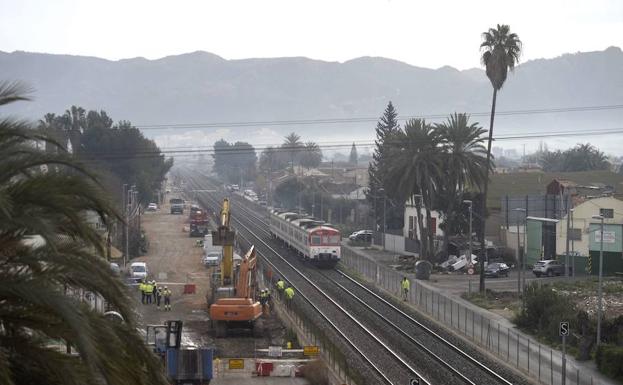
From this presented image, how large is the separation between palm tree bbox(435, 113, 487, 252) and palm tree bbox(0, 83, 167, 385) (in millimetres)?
54417

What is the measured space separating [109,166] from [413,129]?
38.5 meters

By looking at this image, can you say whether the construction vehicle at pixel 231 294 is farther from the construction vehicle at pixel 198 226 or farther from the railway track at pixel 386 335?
the construction vehicle at pixel 198 226

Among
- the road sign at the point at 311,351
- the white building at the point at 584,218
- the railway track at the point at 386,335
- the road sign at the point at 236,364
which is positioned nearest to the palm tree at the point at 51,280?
the railway track at the point at 386,335

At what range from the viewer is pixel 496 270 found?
5822 centimetres

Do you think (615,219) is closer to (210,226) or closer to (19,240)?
(210,226)

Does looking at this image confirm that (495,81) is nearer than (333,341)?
No

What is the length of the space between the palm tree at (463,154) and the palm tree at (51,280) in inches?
2142

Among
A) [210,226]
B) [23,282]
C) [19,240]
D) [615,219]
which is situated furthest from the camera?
[210,226]

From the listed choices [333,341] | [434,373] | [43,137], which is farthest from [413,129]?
[43,137]

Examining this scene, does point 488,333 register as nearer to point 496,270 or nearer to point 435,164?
point 496,270

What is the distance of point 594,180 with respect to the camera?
9256 cm

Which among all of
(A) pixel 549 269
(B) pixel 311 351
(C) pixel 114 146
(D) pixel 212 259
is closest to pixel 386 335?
(B) pixel 311 351

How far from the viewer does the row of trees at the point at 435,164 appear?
62.6 metres

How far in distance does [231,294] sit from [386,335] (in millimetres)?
8871
